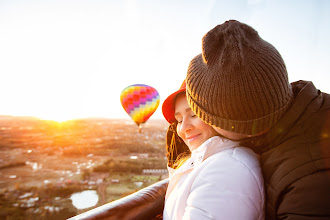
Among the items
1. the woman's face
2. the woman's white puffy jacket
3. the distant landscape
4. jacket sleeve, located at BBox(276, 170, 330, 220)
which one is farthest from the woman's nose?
the distant landscape

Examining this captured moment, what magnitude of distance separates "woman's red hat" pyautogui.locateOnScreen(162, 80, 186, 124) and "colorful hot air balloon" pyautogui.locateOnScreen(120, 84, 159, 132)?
6.42 m

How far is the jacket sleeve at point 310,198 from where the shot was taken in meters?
0.43

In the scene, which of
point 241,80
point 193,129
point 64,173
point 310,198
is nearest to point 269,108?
point 241,80

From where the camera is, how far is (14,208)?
13.9 metres

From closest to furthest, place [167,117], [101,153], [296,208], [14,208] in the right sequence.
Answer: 1. [296,208]
2. [167,117]
3. [14,208]
4. [101,153]

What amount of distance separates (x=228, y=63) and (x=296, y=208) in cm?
37

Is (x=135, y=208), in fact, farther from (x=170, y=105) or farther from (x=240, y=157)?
(x=240, y=157)

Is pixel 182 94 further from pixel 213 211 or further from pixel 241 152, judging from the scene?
pixel 213 211

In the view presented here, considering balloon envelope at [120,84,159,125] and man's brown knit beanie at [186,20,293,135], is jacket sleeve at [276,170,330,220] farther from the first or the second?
balloon envelope at [120,84,159,125]

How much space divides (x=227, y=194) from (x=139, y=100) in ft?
24.0

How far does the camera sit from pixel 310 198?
1.44ft

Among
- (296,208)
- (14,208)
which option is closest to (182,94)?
(296,208)

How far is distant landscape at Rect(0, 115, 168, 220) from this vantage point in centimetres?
1424

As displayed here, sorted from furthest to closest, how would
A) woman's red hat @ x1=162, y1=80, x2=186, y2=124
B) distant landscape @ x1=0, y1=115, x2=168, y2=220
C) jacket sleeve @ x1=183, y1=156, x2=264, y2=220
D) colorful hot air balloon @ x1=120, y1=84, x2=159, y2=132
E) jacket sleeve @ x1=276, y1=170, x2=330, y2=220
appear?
distant landscape @ x1=0, y1=115, x2=168, y2=220 < colorful hot air balloon @ x1=120, y1=84, x2=159, y2=132 < woman's red hat @ x1=162, y1=80, x2=186, y2=124 < jacket sleeve @ x1=183, y1=156, x2=264, y2=220 < jacket sleeve @ x1=276, y1=170, x2=330, y2=220
